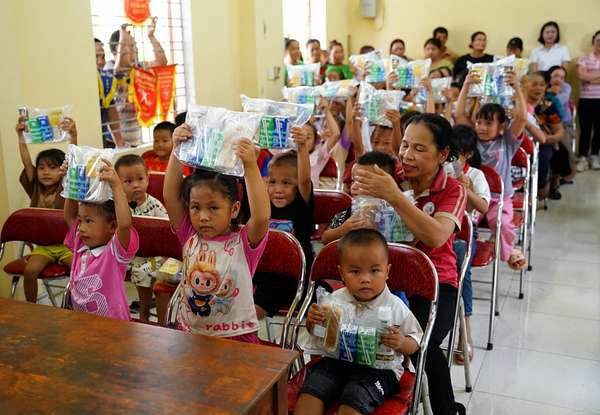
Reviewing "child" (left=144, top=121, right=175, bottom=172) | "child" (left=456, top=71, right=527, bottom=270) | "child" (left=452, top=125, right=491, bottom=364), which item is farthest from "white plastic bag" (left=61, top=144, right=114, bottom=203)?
"child" (left=456, top=71, right=527, bottom=270)

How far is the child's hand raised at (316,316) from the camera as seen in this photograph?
1854 mm

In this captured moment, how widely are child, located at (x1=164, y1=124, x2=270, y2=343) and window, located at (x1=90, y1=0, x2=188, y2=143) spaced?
2.85m

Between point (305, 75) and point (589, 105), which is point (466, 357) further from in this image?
point (589, 105)

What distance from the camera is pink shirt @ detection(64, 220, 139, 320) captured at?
2.22 m

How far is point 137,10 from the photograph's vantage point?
15.7ft

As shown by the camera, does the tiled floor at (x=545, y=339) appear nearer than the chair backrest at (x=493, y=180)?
Yes

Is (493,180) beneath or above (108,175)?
beneath

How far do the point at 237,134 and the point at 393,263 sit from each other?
0.65 m

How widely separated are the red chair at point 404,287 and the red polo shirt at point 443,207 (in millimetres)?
254

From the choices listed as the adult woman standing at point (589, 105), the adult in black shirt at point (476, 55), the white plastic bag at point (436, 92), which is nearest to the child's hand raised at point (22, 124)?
the white plastic bag at point (436, 92)

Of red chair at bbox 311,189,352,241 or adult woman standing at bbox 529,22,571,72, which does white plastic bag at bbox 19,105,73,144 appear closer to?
red chair at bbox 311,189,352,241

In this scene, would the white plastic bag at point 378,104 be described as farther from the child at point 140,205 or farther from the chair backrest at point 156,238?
the chair backrest at point 156,238

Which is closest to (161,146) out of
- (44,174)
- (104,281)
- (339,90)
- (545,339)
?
A: (44,174)

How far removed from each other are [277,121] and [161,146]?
1.78 m
